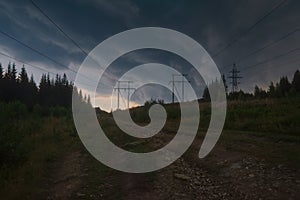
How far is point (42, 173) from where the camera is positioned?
9.98 m

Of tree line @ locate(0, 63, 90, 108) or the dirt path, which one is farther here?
tree line @ locate(0, 63, 90, 108)

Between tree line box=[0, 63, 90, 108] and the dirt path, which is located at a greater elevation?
tree line box=[0, 63, 90, 108]

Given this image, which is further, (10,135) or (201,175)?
(10,135)

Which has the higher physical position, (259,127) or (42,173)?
(259,127)

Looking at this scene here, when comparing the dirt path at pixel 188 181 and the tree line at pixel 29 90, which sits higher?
the tree line at pixel 29 90

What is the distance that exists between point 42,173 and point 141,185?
4334 mm

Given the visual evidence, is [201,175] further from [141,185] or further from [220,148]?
[220,148]

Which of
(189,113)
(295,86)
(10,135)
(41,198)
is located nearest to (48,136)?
(10,135)

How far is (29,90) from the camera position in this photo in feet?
261

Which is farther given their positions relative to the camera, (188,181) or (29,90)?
(29,90)

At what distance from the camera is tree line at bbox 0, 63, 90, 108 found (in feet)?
243

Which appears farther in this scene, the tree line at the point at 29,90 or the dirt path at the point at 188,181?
the tree line at the point at 29,90

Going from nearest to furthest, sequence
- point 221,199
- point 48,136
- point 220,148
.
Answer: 1. point 221,199
2. point 220,148
3. point 48,136

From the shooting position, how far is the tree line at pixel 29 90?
74.0m
